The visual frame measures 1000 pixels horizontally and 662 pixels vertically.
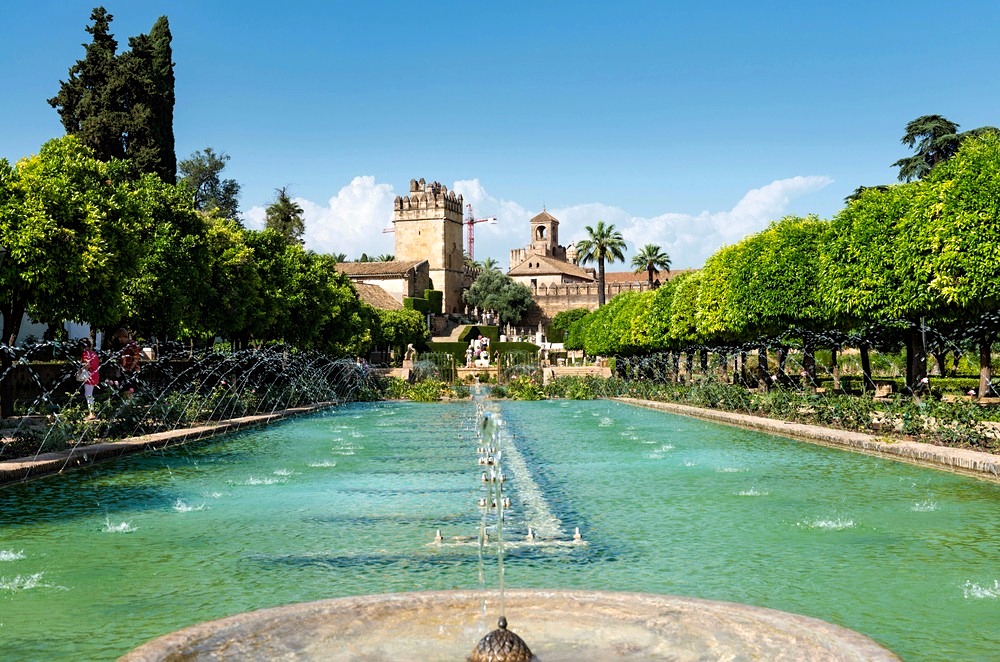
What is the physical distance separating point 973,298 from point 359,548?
13.0 metres

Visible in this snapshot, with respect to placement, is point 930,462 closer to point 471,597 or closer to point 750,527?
point 750,527

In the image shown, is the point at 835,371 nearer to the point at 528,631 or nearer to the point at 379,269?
the point at 528,631

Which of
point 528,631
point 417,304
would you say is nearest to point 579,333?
point 417,304

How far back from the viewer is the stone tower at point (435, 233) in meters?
101

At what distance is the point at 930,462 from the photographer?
11.5 meters

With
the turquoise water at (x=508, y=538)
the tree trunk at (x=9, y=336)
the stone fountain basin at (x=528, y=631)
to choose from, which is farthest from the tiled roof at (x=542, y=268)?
the stone fountain basin at (x=528, y=631)

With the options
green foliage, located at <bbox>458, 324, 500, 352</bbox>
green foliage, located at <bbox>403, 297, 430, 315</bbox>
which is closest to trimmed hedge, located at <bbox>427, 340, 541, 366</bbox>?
green foliage, located at <bbox>458, 324, 500, 352</bbox>

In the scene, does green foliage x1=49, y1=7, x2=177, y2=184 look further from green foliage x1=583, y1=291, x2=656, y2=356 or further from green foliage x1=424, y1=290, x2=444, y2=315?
green foliage x1=424, y1=290, x2=444, y2=315

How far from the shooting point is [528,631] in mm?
4305

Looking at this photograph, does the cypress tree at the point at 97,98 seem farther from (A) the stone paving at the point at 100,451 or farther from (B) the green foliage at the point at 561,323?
(B) the green foliage at the point at 561,323

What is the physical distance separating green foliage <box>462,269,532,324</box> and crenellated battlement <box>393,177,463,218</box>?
10.4m

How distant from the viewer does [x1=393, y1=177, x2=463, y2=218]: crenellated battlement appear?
343ft

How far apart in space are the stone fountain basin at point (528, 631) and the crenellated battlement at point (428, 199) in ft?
330

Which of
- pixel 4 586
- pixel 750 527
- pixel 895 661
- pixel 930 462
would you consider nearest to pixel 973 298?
pixel 930 462
